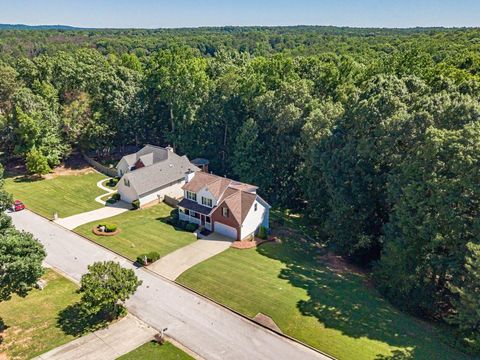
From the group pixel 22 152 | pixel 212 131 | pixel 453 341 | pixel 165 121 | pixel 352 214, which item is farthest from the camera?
pixel 165 121

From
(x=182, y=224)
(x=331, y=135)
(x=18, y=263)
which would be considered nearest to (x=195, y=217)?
(x=182, y=224)

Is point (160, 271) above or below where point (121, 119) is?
below

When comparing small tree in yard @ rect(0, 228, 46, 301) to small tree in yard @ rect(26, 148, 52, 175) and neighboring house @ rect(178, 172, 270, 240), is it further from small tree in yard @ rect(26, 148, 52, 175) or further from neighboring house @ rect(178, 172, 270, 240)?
small tree in yard @ rect(26, 148, 52, 175)

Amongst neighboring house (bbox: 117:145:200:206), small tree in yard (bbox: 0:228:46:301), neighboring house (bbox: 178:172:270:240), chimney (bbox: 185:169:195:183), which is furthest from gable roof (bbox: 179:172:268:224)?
small tree in yard (bbox: 0:228:46:301)

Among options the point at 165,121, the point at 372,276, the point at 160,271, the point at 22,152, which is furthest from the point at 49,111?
the point at 372,276

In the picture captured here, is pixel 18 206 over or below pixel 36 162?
below

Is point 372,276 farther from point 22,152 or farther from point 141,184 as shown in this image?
point 22,152

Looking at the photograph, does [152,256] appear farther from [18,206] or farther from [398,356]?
[398,356]

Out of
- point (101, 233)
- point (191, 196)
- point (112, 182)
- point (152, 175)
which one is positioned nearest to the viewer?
point (101, 233)
